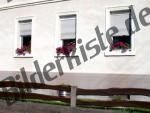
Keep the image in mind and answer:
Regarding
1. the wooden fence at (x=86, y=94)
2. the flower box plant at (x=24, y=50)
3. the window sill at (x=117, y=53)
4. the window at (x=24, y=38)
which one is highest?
the window at (x=24, y=38)

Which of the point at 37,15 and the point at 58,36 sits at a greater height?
the point at 37,15

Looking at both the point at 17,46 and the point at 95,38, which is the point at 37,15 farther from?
the point at 95,38

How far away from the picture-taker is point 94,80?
13.7 meters

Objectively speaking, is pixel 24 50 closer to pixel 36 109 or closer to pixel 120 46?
pixel 120 46

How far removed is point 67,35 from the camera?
48.5 feet

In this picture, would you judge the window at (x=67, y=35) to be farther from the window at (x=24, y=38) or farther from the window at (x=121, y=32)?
the window at (x=24, y=38)

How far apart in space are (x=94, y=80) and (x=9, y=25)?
18.8 feet

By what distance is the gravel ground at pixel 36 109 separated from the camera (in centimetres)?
889

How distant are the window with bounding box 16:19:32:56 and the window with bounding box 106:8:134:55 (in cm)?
434

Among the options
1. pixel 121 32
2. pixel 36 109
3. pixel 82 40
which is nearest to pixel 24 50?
pixel 82 40

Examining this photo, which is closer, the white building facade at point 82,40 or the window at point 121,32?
the white building facade at point 82,40

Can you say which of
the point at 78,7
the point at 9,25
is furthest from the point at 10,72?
the point at 78,7

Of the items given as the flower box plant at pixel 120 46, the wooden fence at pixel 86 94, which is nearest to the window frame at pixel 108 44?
the flower box plant at pixel 120 46

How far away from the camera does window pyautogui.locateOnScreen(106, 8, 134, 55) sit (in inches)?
511
